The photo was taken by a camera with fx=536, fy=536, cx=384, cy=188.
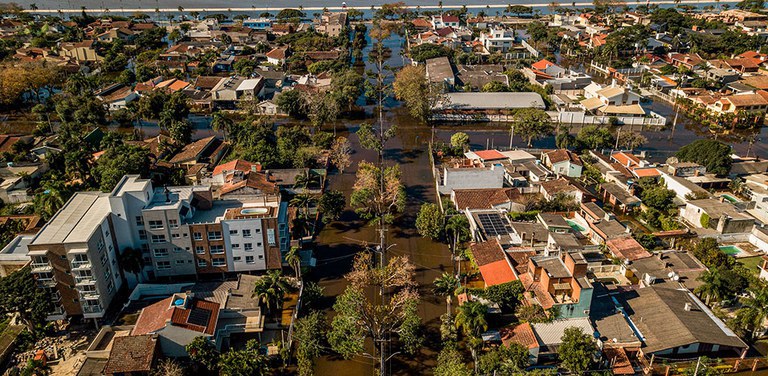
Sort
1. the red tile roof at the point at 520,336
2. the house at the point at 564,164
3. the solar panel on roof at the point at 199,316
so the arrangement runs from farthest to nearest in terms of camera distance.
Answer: the house at the point at 564,164
the solar panel on roof at the point at 199,316
the red tile roof at the point at 520,336

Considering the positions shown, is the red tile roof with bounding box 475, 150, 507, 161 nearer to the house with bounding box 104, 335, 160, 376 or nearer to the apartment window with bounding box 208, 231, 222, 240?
the apartment window with bounding box 208, 231, 222, 240

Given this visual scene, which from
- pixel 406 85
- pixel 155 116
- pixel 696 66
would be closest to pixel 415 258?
pixel 406 85

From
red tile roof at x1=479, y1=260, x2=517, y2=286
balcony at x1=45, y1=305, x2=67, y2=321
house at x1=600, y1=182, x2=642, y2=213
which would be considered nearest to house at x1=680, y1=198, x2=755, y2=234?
house at x1=600, y1=182, x2=642, y2=213

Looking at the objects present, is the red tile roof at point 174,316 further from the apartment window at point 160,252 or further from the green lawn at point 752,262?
the green lawn at point 752,262

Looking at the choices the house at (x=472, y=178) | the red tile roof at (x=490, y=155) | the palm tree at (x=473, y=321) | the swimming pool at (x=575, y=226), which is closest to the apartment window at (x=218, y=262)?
the palm tree at (x=473, y=321)

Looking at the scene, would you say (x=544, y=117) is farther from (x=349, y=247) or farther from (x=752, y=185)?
(x=349, y=247)

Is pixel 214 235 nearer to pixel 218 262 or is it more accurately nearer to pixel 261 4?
pixel 218 262
